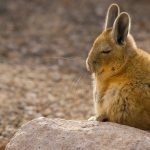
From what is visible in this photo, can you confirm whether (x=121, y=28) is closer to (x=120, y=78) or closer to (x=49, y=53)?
(x=120, y=78)

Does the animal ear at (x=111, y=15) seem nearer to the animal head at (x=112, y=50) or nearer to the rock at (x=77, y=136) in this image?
the animal head at (x=112, y=50)

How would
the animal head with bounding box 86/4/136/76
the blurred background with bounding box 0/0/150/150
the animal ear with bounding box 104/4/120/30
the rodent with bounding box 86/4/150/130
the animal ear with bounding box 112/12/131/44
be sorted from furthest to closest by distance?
the blurred background with bounding box 0/0/150/150 → the animal ear with bounding box 104/4/120/30 → the animal ear with bounding box 112/12/131/44 → the animal head with bounding box 86/4/136/76 → the rodent with bounding box 86/4/150/130

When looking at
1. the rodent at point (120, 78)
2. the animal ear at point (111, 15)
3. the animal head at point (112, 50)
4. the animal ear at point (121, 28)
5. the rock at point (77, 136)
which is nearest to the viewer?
the rock at point (77, 136)

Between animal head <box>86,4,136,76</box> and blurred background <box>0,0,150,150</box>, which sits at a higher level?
animal head <box>86,4,136,76</box>

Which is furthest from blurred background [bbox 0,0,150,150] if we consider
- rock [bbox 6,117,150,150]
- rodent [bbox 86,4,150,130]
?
rodent [bbox 86,4,150,130]

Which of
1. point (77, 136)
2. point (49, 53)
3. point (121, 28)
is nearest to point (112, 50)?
point (121, 28)

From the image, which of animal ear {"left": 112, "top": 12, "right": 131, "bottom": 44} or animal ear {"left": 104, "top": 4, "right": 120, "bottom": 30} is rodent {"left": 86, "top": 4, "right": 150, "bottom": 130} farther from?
animal ear {"left": 104, "top": 4, "right": 120, "bottom": 30}

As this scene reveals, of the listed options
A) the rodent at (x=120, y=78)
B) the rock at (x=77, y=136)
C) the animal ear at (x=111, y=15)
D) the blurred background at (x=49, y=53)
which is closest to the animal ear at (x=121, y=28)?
the rodent at (x=120, y=78)
